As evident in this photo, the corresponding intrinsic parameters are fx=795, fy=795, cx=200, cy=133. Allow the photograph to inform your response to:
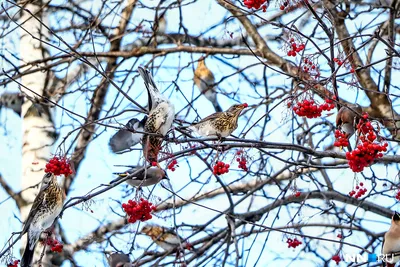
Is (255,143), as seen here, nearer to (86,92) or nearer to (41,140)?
(86,92)

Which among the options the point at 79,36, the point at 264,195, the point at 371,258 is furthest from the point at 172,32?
the point at 371,258

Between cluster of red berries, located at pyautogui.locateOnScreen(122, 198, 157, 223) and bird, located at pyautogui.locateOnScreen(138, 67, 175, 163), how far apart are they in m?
0.33

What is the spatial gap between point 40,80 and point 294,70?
7.69 ft

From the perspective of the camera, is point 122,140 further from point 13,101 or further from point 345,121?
point 13,101

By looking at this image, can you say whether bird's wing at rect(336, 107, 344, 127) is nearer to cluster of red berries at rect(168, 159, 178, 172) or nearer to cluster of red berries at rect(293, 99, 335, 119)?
cluster of red berries at rect(293, 99, 335, 119)

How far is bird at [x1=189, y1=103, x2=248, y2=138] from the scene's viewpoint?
477 centimetres

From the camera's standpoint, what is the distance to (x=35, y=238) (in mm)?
5004

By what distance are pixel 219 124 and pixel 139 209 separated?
1155 mm

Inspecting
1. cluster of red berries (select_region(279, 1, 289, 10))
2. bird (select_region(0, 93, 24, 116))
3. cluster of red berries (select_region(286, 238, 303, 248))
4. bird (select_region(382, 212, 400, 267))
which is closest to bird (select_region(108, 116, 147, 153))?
cluster of red berries (select_region(286, 238, 303, 248))

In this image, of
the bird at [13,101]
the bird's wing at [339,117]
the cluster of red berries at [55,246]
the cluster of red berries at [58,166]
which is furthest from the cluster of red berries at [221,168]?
the bird at [13,101]

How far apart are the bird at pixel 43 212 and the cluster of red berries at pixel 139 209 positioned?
1222 mm

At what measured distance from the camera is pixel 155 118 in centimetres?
457

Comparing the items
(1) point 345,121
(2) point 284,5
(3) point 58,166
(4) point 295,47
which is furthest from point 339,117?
(3) point 58,166

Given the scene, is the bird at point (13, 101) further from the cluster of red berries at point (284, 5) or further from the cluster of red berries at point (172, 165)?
the cluster of red berries at point (284, 5)
